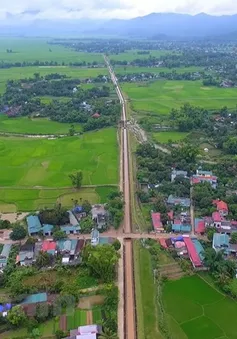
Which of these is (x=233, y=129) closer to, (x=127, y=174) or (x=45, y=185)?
(x=127, y=174)

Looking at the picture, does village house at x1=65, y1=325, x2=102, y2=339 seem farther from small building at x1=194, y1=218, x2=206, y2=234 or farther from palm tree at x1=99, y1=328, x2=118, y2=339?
small building at x1=194, y1=218, x2=206, y2=234

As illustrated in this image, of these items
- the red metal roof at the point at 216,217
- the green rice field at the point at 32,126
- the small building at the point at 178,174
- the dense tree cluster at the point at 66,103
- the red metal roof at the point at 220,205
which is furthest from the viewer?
the dense tree cluster at the point at 66,103

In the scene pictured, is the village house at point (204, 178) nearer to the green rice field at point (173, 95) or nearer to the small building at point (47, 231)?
the small building at point (47, 231)

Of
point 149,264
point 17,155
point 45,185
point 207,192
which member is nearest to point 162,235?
point 149,264

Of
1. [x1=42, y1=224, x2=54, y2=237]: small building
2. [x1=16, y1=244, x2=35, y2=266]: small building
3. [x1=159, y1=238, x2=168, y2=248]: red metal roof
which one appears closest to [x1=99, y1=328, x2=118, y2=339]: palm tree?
[x1=16, y1=244, x2=35, y2=266]: small building

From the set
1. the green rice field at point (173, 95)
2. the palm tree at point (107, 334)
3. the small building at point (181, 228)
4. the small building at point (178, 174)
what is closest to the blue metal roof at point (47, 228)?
the small building at point (181, 228)

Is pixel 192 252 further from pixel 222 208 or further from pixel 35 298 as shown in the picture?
pixel 35 298

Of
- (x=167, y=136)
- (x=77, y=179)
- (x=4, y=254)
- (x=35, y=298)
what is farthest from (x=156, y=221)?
(x=167, y=136)
